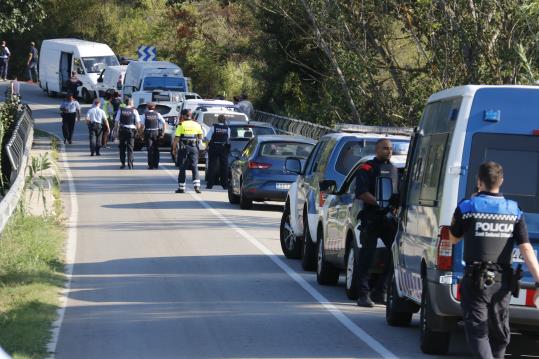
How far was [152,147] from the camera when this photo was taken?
3641cm

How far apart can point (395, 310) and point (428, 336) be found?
1.60 meters

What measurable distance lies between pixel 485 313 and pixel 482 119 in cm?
206

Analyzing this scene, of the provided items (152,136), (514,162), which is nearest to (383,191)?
(514,162)

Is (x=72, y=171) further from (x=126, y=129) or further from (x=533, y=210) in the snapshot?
(x=533, y=210)

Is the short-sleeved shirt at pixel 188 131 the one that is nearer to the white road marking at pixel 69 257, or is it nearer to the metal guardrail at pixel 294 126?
the white road marking at pixel 69 257

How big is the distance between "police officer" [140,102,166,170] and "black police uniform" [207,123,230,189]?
4982 mm

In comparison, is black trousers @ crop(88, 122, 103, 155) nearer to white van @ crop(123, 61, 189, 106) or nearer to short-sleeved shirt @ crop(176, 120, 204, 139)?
white van @ crop(123, 61, 189, 106)

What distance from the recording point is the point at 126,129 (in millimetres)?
35812

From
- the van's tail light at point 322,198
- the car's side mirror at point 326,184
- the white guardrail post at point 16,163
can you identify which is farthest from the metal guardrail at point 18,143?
the car's side mirror at point 326,184

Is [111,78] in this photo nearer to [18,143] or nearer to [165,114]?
[165,114]

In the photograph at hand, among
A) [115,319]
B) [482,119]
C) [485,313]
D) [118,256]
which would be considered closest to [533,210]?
[482,119]

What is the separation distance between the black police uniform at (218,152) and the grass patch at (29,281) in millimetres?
8851

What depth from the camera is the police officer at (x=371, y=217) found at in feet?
46.1

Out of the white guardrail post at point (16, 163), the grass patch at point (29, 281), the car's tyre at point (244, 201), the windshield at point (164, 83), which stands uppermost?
the windshield at point (164, 83)
